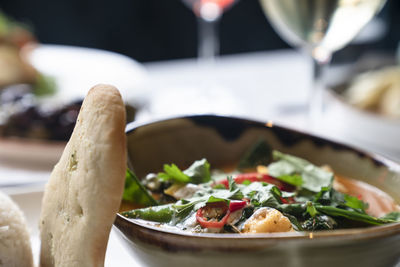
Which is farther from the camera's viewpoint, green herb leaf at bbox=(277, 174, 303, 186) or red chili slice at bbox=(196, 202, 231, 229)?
green herb leaf at bbox=(277, 174, 303, 186)

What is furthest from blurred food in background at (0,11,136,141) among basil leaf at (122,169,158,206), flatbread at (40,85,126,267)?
flatbread at (40,85,126,267)

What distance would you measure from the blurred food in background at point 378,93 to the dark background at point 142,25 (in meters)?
2.19

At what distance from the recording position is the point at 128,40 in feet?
14.7

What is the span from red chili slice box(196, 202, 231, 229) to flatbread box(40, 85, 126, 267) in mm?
140

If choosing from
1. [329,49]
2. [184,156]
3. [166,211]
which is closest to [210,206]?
[166,211]

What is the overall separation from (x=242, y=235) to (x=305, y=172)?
0.35 meters

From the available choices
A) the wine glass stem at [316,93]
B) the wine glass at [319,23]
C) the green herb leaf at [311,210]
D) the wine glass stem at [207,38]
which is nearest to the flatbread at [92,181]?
the green herb leaf at [311,210]

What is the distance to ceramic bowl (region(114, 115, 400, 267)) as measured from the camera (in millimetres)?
678

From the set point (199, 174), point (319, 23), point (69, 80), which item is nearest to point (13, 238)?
point (199, 174)

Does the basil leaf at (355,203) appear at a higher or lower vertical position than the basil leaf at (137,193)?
lower

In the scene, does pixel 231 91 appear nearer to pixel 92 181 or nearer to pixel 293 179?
pixel 293 179

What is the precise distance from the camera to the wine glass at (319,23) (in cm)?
142

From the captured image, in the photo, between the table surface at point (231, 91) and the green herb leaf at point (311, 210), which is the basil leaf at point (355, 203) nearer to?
the green herb leaf at point (311, 210)

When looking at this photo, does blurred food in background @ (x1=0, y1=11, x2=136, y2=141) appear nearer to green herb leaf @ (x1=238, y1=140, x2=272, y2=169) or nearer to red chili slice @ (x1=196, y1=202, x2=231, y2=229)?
green herb leaf @ (x1=238, y1=140, x2=272, y2=169)
